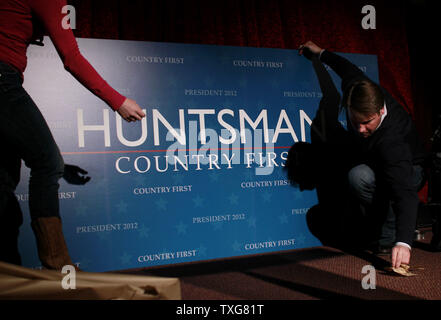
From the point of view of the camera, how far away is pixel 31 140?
122 centimetres

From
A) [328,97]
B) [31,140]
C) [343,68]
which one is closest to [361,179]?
[328,97]

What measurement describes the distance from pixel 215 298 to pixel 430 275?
3.20 ft

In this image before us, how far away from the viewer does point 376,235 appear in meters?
2.08

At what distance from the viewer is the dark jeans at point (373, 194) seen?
1.89 meters

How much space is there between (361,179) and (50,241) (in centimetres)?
153

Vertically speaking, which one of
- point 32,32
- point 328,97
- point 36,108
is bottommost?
point 36,108

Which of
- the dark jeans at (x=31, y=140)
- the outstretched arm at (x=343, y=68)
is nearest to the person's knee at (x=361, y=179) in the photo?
the outstretched arm at (x=343, y=68)

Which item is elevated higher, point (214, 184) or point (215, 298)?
point (214, 184)

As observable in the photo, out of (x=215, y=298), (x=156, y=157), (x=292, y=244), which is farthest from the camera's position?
(x=292, y=244)

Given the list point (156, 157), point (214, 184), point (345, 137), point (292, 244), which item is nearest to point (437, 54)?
point (345, 137)

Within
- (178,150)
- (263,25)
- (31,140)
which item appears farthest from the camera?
(263,25)

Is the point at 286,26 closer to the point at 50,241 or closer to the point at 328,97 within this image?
the point at 328,97

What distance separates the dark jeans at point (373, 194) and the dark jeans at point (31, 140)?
1484 mm
